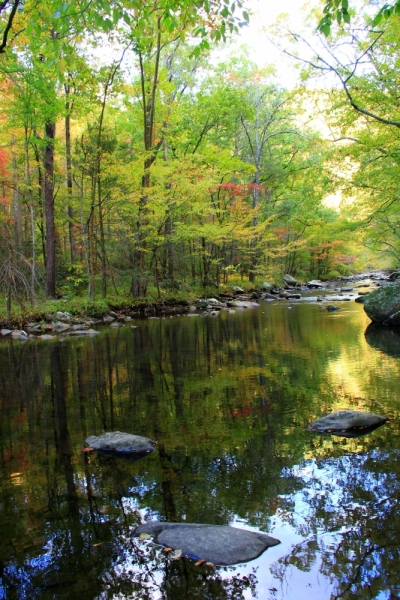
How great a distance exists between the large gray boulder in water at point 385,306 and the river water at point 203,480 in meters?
4.68

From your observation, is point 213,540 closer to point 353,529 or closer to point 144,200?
point 353,529

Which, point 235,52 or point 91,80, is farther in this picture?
point 235,52

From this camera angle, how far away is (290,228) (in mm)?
34250

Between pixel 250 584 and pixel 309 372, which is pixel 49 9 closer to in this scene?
pixel 250 584

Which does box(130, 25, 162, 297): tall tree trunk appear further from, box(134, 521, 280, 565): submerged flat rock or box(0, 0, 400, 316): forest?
box(134, 521, 280, 565): submerged flat rock

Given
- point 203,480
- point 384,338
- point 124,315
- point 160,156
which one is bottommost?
point 124,315

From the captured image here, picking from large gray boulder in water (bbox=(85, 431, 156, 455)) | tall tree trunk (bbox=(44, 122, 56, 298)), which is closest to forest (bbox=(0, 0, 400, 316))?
tall tree trunk (bbox=(44, 122, 56, 298))

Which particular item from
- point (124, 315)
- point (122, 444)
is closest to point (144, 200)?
point (124, 315)

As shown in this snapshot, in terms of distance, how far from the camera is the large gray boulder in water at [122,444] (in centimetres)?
372

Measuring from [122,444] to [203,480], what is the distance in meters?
0.96

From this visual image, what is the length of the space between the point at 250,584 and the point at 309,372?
14.7 ft

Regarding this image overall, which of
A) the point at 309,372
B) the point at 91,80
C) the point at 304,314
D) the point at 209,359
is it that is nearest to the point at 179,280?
the point at 304,314

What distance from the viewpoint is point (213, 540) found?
2.35 metres

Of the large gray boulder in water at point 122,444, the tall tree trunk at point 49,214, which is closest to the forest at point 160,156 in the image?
the tall tree trunk at point 49,214
